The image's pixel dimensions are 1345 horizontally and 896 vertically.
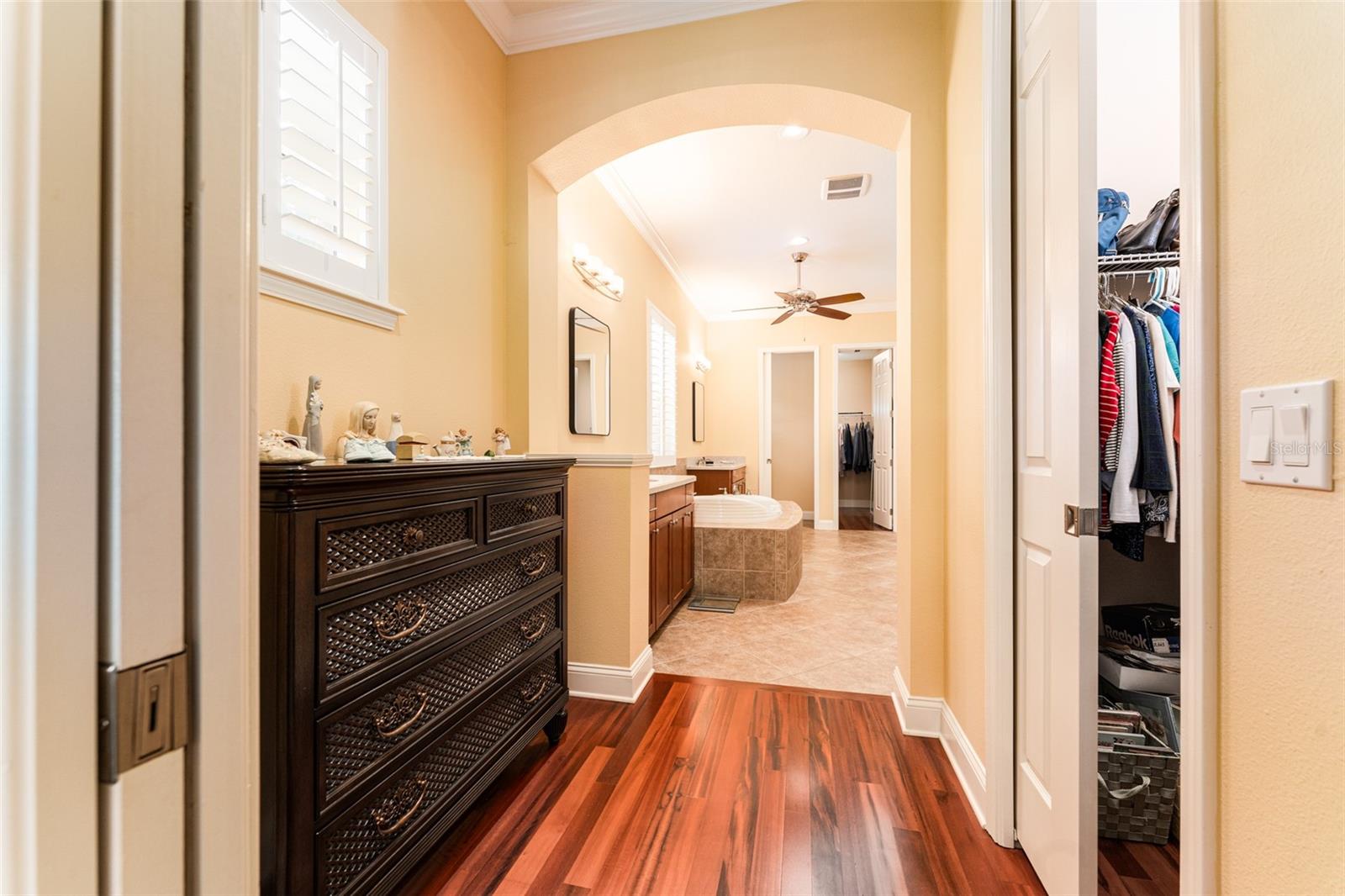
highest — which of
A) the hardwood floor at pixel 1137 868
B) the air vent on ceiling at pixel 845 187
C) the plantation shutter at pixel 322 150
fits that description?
the air vent on ceiling at pixel 845 187

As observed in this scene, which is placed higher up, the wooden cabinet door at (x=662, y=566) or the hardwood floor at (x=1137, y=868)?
the wooden cabinet door at (x=662, y=566)

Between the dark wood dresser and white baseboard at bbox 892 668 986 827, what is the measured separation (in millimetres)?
1389

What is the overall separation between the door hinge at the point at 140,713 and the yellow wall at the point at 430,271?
1.25 meters

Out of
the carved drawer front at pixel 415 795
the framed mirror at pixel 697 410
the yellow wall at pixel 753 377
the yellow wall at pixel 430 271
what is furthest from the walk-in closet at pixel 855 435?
the carved drawer front at pixel 415 795

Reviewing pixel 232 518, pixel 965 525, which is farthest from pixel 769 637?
pixel 232 518

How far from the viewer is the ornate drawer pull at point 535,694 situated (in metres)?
1.84

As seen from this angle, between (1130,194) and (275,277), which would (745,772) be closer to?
(275,277)

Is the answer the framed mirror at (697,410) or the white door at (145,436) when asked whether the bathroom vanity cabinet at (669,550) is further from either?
the framed mirror at (697,410)

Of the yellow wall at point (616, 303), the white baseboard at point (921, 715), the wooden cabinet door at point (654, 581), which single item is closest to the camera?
the white baseboard at point (921, 715)

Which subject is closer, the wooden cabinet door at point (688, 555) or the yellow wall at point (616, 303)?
the yellow wall at point (616, 303)

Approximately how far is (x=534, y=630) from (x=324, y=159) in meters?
1.57

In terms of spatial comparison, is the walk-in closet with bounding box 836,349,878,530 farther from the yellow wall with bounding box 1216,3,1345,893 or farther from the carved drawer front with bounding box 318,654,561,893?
the yellow wall with bounding box 1216,3,1345,893

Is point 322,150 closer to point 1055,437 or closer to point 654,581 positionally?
point 1055,437

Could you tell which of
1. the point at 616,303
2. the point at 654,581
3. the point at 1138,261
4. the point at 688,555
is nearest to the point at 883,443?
the point at 688,555
